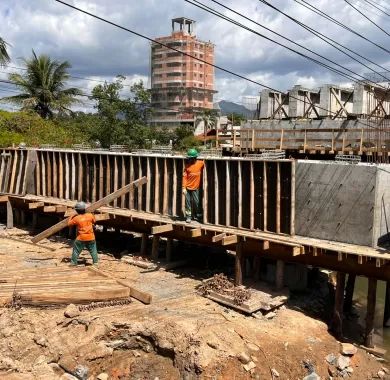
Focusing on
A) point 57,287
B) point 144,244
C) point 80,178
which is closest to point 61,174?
point 80,178

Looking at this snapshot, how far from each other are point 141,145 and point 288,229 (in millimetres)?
21583

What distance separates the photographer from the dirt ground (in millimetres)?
9891

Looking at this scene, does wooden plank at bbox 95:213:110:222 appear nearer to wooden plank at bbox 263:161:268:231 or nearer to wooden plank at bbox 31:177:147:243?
wooden plank at bbox 31:177:147:243

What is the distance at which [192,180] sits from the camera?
1458cm

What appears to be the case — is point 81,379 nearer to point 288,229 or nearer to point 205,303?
point 205,303

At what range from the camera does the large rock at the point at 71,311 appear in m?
11.0

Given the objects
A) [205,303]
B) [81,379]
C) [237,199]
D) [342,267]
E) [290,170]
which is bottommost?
[81,379]

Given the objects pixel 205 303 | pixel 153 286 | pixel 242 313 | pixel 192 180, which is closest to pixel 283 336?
pixel 242 313

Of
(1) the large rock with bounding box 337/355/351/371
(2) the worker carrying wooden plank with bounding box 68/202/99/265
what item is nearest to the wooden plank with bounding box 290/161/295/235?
(1) the large rock with bounding box 337/355/351/371

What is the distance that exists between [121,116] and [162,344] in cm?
2476

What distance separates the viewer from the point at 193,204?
1505 cm

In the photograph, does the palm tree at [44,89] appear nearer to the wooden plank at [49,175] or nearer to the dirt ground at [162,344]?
the wooden plank at [49,175]

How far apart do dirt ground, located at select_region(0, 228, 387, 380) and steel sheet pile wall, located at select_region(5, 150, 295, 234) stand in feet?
10.5

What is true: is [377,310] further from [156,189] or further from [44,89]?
[44,89]
